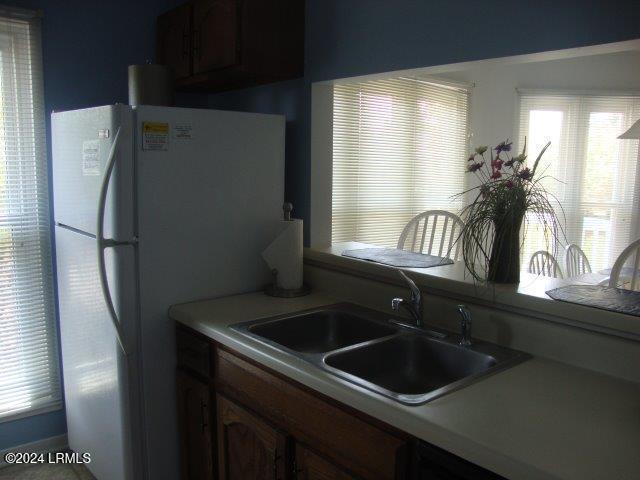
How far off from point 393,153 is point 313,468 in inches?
117

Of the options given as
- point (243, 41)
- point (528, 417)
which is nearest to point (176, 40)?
point (243, 41)

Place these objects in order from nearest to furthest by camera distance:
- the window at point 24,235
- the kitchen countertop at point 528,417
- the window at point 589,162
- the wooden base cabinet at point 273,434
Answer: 1. the kitchen countertop at point 528,417
2. the wooden base cabinet at point 273,434
3. the window at point 24,235
4. the window at point 589,162

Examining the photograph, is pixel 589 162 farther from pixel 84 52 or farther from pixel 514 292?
pixel 84 52

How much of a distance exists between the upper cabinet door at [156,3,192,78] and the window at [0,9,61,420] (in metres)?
0.58

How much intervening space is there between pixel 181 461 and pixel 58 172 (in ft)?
4.41

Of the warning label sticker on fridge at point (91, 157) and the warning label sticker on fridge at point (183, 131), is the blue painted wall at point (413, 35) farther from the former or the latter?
the warning label sticker on fridge at point (91, 157)

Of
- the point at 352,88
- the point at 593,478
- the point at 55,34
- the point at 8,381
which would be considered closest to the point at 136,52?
the point at 55,34

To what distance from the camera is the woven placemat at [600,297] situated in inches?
58.4

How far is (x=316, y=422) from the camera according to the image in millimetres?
1481

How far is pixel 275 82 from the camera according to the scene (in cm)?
258

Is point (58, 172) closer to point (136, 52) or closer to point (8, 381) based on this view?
point (136, 52)

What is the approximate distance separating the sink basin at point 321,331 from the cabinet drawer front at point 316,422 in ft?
0.72

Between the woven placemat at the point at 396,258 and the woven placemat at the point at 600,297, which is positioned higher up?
the woven placemat at the point at 396,258

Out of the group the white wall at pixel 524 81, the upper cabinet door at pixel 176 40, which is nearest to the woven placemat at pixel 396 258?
the upper cabinet door at pixel 176 40
